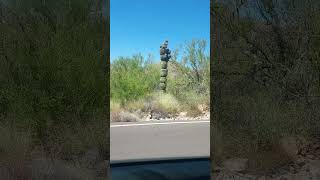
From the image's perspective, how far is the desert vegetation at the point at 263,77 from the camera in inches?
183

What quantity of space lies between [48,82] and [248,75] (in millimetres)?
1850

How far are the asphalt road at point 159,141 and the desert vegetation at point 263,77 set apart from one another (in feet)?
11.8

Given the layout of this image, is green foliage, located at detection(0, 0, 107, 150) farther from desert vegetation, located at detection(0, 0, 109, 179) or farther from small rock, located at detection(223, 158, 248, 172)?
small rock, located at detection(223, 158, 248, 172)

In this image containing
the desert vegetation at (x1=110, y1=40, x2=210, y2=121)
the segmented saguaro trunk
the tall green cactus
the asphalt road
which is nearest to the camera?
the asphalt road

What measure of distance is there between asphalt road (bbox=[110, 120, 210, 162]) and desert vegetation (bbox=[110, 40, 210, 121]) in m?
2.59

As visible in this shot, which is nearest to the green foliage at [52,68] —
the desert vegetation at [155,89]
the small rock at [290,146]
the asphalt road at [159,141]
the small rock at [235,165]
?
the small rock at [235,165]

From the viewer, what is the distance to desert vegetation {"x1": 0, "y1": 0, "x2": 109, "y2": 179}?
4668 millimetres

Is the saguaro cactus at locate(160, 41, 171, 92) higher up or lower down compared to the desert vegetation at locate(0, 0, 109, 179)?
higher up

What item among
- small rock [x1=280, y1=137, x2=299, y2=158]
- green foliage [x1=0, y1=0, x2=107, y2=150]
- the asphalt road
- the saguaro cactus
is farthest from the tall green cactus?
small rock [x1=280, y1=137, x2=299, y2=158]

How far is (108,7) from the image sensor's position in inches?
186

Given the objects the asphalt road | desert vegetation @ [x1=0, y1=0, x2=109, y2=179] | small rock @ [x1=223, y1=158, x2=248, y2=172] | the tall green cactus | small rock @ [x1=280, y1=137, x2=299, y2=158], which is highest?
the tall green cactus

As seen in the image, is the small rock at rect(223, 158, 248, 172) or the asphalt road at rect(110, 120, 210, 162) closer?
the small rock at rect(223, 158, 248, 172)

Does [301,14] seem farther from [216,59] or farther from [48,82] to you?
[48,82]

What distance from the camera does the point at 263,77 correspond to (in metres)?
4.67
